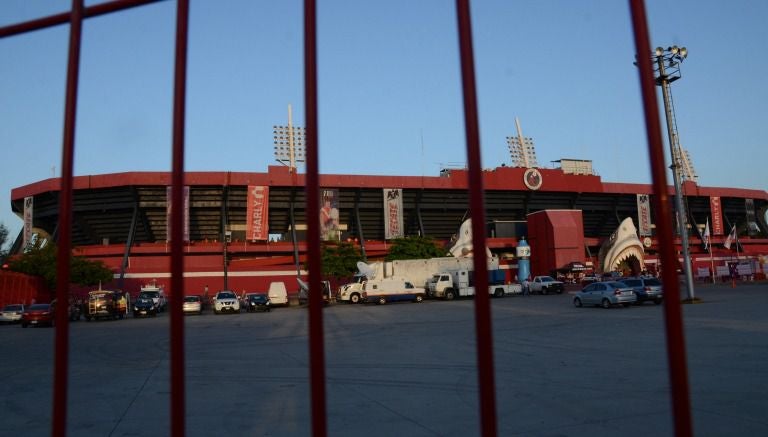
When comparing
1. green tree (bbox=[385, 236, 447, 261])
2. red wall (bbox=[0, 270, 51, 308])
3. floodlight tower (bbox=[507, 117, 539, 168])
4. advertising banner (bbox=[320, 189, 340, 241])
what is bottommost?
red wall (bbox=[0, 270, 51, 308])

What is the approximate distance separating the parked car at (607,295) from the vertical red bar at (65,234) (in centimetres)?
2688

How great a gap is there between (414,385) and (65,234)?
7.03 meters

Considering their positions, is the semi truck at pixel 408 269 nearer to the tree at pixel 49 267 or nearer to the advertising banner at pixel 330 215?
the advertising banner at pixel 330 215

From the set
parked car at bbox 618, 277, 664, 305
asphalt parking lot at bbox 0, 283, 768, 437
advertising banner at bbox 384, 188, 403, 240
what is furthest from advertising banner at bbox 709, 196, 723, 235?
asphalt parking lot at bbox 0, 283, 768, 437

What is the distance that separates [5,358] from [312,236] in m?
15.8

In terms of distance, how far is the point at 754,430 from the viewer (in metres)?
6.10

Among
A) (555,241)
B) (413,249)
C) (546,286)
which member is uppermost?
(555,241)

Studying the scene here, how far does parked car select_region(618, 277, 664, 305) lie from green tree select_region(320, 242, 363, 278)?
2478 cm

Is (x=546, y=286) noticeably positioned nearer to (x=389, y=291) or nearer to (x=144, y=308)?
(x=389, y=291)

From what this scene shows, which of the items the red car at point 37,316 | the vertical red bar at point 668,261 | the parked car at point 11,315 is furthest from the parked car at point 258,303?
the vertical red bar at point 668,261

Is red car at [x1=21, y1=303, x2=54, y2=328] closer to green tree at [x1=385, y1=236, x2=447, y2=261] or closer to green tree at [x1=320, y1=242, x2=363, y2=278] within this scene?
green tree at [x1=320, y1=242, x2=363, y2=278]

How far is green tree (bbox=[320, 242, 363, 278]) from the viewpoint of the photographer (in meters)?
47.9

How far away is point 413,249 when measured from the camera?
169 ft

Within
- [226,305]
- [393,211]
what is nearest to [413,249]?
[393,211]
